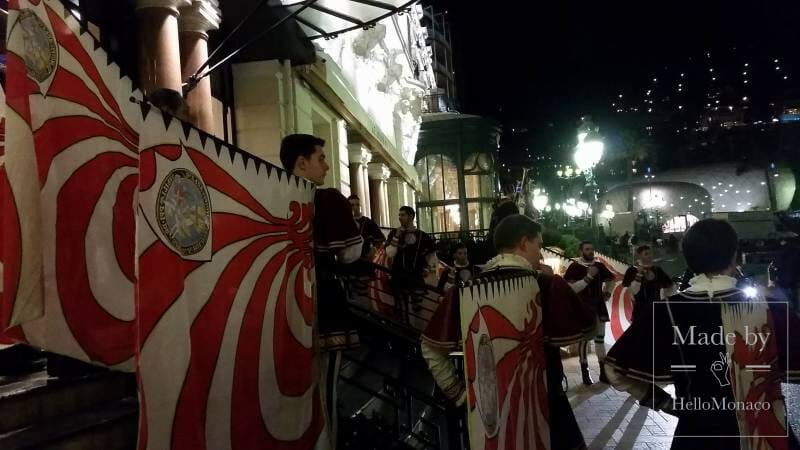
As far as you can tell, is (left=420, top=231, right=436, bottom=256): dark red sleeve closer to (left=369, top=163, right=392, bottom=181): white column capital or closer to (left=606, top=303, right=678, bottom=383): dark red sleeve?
(left=606, top=303, right=678, bottom=383): dark red sleeve

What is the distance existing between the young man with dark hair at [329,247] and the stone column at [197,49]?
12.8 feet

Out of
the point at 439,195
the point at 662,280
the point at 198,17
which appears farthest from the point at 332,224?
the point at 439,195

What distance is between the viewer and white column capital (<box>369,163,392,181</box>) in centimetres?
1834

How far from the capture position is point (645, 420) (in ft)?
21.2

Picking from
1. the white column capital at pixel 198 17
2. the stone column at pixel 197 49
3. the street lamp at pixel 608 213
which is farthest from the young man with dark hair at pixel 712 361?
the street lamp at pixel 608 213

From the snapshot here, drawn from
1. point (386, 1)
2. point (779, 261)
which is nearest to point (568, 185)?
point (779, 261)

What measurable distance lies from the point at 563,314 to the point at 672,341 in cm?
58

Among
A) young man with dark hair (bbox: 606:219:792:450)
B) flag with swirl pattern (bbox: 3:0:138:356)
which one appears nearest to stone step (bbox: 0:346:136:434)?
flag with swirl pattern (bbox: 3:0:138:356)

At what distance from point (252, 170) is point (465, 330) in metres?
1.46

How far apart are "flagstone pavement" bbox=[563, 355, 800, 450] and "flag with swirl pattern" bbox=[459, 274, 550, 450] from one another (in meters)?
3.21

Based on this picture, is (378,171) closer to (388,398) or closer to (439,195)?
(439,195)

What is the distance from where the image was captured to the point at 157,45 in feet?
20.1

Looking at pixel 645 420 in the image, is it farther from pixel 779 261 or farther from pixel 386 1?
pixel 779 261

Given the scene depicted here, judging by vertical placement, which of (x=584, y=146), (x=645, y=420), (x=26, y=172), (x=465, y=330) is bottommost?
(x=645, y=420)
